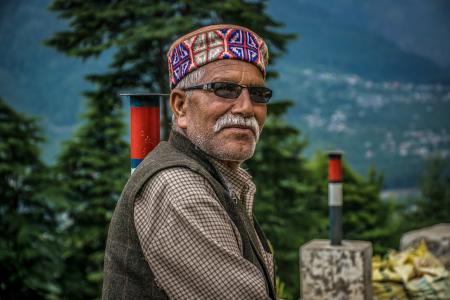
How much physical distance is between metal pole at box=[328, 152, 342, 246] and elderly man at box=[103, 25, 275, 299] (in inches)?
121

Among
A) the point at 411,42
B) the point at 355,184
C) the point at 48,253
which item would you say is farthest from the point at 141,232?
the point at 411,42

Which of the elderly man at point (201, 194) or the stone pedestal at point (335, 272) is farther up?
Result: the elderly man at point (201, 194)

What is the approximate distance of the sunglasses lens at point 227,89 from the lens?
1.77m

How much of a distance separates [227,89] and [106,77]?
8.24 meters

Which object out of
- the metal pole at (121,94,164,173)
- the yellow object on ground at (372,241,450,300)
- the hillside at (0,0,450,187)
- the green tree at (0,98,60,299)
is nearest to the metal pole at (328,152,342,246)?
the yellow object on ground at (372,241,450,300)

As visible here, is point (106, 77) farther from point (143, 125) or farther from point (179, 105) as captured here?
point (179, 105)

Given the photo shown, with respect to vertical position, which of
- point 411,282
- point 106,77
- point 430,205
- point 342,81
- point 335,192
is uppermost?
point 342,81

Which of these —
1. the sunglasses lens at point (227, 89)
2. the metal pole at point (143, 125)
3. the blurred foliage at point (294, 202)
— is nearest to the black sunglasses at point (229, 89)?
the sunglasses lens at point (227, 89)

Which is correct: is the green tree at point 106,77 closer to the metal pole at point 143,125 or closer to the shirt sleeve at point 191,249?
the metal pole at point 143,125

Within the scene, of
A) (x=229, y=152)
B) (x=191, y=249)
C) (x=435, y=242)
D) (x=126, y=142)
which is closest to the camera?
(x=191, y=249)

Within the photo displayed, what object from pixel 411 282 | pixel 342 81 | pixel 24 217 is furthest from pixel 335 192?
pixel 342 81

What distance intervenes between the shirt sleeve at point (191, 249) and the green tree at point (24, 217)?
767 cm

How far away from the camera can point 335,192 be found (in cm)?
502

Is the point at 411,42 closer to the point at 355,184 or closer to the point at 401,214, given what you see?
the point at 401,214
